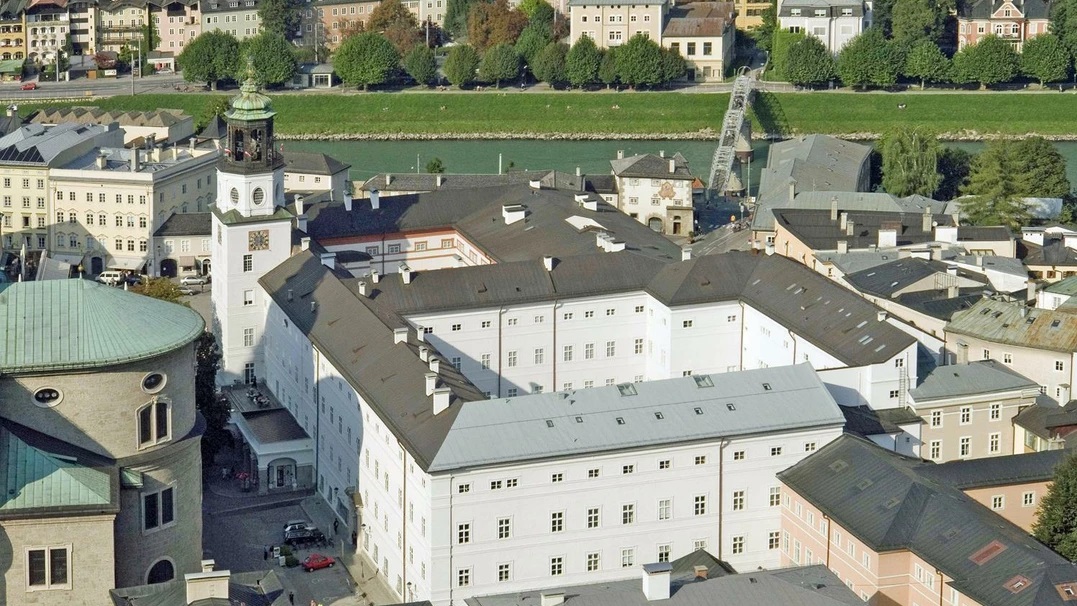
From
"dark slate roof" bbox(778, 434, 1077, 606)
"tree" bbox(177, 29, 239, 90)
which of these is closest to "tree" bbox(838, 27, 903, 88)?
"tree" bbox(177, 29, 239, 90)

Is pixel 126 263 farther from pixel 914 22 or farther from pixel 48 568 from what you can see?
pixel 914 22

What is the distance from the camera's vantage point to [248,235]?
238 feet

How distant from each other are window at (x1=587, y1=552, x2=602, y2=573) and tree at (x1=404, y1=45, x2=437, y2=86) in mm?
84336

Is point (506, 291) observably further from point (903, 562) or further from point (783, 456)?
point (903, 562)

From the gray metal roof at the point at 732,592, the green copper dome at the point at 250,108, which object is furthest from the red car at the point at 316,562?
the green copper dome at the point at 250,108

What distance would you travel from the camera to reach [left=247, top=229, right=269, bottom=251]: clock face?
72.5 metres

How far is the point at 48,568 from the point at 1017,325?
106ft

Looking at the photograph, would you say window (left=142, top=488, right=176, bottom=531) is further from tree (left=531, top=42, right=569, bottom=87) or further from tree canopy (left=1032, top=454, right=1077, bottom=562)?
tree (left=531, top=42, right=569, bottom=87)

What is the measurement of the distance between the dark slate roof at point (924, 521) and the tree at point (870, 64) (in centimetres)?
7655

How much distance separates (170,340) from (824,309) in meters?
24.2

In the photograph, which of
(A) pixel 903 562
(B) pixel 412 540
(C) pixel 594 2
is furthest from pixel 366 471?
(C) pixel 594 2

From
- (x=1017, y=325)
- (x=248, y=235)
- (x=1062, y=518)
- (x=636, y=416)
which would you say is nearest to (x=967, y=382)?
(x=1017, y=325)

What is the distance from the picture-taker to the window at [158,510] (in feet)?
153

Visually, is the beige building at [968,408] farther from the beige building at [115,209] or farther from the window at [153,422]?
the beige building at [115,209]
